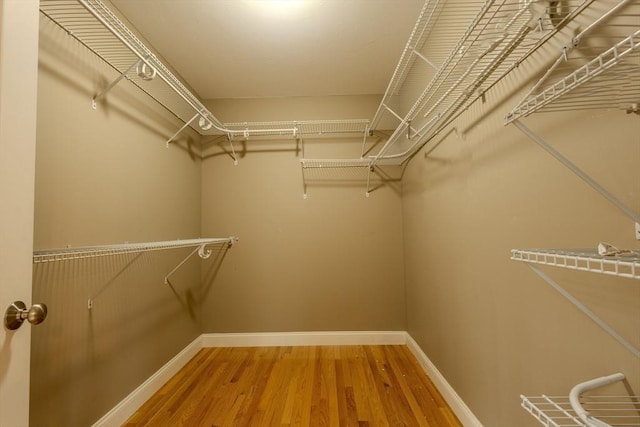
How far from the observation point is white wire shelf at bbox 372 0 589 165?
859 mm

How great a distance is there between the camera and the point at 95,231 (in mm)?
1472

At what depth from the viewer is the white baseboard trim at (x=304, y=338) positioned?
104 inches

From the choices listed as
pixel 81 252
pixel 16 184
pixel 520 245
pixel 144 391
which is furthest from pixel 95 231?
pixel 520 245

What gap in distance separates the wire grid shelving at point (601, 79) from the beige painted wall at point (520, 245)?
0.07 metres

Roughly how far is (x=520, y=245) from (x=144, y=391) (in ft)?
7.46

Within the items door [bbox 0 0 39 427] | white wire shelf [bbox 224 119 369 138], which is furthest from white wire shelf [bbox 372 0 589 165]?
door [bbox 0 0 39 427]

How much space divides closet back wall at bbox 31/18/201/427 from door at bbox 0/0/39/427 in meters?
0.63

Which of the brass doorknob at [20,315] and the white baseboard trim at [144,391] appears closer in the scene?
the brass doorknob at [20,315]

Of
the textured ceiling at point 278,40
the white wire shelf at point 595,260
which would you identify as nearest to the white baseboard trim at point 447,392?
the white wire shelf at point 595,260

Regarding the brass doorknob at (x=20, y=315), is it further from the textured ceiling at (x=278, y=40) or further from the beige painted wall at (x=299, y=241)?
the beige painted wall at (x=299, y=241)

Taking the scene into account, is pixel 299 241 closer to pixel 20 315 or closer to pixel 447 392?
pixel 447 392

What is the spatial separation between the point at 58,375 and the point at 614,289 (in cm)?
207

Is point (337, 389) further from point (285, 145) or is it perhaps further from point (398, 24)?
point (398, 24)

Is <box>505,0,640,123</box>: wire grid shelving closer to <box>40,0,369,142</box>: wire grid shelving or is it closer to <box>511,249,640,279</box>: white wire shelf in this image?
<box>511,249,640,279</box>: white wire shelf
